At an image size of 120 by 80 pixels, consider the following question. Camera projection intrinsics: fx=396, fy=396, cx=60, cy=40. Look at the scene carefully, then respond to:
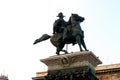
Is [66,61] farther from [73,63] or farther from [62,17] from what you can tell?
[62,17]

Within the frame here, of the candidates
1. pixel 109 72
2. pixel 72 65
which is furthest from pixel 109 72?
pixel 72 65

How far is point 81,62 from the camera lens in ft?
51.9

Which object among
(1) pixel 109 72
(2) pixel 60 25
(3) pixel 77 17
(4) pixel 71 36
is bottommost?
(1) pixel 109 72

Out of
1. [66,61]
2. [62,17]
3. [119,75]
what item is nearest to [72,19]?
[62,17]

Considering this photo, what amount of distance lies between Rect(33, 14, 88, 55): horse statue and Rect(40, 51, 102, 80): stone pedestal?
595mm

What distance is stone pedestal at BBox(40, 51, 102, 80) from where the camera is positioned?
15.7 m

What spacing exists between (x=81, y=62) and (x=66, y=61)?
69 cm

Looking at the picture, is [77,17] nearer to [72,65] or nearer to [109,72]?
[72,65]

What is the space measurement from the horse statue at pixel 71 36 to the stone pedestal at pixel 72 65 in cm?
60

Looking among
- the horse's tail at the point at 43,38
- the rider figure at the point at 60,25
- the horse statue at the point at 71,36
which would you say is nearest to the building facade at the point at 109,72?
the horse's tail at the point at 43,38

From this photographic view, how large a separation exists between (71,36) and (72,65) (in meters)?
1.36

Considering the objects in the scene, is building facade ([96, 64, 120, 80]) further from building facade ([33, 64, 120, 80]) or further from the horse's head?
the horse's head

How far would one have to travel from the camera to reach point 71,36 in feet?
55.0

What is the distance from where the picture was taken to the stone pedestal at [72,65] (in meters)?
15.7
